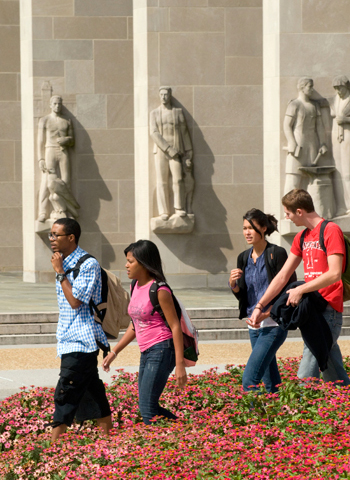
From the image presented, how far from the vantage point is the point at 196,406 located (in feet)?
23.1

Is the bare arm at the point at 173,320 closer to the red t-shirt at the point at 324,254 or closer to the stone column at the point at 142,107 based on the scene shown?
the red t-shirt at the point at 324,254

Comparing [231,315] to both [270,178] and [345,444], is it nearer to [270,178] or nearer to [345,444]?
[270,178]

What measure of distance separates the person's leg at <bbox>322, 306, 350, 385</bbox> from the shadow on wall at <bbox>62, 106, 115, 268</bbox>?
510 inches

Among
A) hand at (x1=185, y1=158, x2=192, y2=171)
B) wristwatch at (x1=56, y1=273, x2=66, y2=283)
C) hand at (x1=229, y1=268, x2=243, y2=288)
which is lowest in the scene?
hand at (x1=229, y1=268, x2=243, y2=288)

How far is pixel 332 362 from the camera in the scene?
6297mm

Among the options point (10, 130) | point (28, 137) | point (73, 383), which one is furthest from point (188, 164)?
point (73, 383)

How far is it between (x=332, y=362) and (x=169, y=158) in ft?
34.8

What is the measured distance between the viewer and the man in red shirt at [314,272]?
5879 millimetres

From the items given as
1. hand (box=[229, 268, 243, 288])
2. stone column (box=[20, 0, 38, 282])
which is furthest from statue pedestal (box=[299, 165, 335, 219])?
hand (box=[229, 268, 243, 288])

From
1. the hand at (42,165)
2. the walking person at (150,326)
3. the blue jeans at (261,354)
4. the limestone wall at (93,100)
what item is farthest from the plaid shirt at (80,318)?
the limestone wall at (93,100)

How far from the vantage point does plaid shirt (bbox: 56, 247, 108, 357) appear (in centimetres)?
569

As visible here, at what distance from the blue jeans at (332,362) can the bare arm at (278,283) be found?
39 cm

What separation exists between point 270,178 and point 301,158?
0.67 m

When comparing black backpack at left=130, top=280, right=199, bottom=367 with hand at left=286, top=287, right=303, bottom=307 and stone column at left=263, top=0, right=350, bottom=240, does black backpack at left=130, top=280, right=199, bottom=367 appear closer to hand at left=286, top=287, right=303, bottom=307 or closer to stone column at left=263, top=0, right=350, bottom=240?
hand at left=286, top=287, right=303, bottom=307
